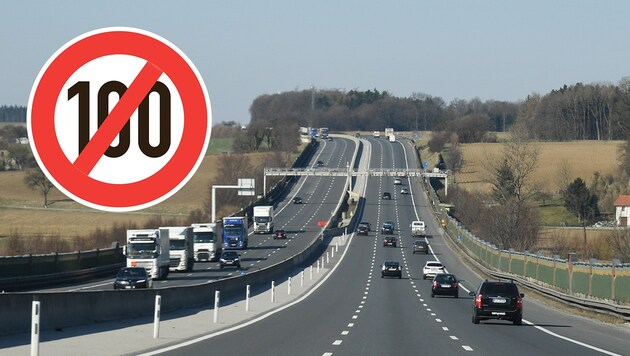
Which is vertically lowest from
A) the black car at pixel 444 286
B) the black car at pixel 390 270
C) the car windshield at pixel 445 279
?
the black car at pixel 390 270

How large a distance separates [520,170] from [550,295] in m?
68.4

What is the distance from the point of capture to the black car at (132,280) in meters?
50.5

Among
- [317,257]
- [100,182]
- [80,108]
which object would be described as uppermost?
[80,108]

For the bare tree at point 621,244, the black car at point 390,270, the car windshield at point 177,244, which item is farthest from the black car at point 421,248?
the car windshield at point 177,244

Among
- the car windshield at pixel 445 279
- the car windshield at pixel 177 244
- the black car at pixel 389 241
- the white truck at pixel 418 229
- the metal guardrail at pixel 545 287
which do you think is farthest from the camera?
the white truck at pixel 418 229

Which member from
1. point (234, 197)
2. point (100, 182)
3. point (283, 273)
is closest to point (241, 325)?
point (100, 182)

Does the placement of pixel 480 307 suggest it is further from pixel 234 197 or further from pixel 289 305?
pixel 234 197

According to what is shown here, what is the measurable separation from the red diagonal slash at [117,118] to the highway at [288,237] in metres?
43.8

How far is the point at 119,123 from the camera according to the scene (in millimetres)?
10508

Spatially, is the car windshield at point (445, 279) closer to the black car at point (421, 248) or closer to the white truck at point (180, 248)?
the white truck at point (180, 248)

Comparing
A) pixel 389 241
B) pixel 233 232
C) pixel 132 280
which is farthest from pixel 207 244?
pixel 132 280

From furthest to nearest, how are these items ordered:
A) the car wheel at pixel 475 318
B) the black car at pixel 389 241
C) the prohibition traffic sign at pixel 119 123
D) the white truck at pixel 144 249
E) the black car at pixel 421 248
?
Answer: the black car at pixel 389 241
the black car at pixel 421 248
the white truck at pixel 144 249
the car wheel at pixel 475 318
the prohibition traffic sign at pixel 119 123

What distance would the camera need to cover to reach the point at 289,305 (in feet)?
149

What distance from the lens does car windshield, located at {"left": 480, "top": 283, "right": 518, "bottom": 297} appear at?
34469 millimetres
